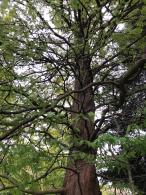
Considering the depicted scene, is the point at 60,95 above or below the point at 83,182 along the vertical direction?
above

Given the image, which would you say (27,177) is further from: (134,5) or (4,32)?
(134,5)

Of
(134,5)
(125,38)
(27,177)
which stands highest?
(134,5)

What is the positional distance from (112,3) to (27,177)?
2.72m

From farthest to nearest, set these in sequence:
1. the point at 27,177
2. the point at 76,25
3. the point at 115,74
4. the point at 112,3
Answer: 1. the point at 115,74
2. the point at 112,3
3. the point at 76,25
4. the point at 27,177

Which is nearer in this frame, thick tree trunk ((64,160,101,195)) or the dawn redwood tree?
the dawn redwood tree

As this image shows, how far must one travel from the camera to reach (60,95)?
5.07 metres

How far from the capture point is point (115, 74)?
6789 millimetres

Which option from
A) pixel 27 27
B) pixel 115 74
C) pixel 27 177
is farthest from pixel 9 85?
pixel 115 74

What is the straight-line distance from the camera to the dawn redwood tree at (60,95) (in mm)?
4078

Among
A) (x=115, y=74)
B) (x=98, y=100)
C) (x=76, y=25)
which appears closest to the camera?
(x=76, y=25)

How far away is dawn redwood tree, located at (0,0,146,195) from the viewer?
4.08 metres

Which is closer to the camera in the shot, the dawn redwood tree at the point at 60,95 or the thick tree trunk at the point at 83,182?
the dawn redwood tree at the point at 60,95

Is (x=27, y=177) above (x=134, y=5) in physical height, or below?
below

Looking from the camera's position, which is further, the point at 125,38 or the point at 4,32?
the point at 125,38
